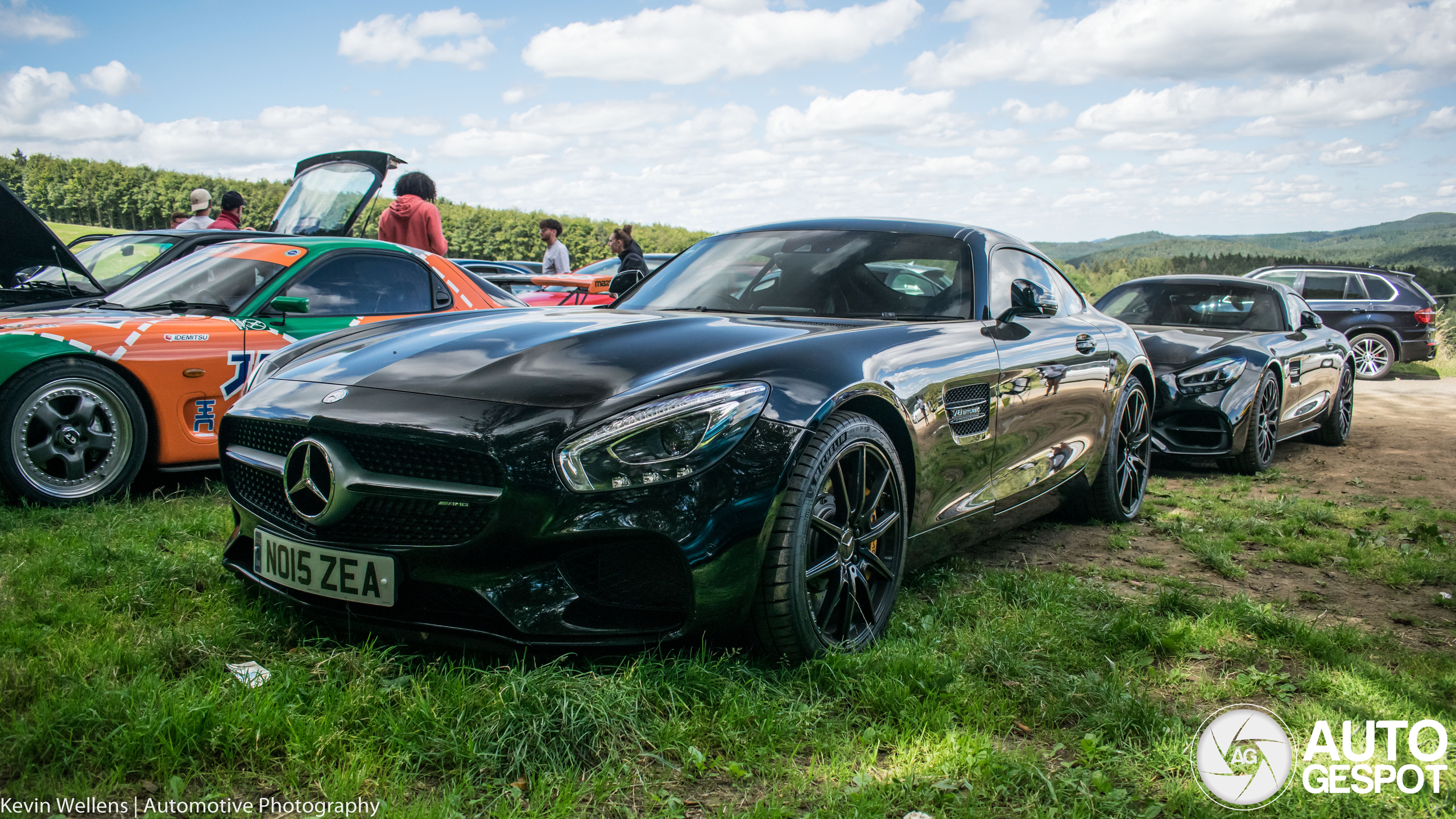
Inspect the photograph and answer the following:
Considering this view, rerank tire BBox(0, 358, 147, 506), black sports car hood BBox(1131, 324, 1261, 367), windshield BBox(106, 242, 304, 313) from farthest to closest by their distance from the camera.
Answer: black sports car hood BBox(1131, 324, 1261, 367), windshield BBox(106, 242, 304, 313), tire BBox(0, 358, 147, 506)

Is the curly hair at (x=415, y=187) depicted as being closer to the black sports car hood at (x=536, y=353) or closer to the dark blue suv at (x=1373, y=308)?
the black sports car hood at (x=536, y=353)

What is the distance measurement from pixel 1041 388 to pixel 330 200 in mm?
5224

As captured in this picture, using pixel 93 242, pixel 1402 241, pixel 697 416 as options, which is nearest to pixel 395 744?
pixel 697 416

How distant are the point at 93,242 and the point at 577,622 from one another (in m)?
6.96

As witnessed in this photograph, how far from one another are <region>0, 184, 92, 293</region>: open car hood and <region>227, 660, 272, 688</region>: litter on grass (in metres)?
3.69

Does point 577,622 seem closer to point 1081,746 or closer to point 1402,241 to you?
point 1081,746

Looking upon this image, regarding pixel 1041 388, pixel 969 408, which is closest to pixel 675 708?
pixel 969 408

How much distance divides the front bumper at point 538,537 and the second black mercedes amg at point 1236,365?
5083mm

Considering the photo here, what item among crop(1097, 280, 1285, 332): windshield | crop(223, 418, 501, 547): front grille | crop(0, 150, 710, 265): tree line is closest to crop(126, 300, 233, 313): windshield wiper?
crop(223, 418, 501, 547): front grille

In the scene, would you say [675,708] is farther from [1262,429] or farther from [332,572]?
[1262,429]

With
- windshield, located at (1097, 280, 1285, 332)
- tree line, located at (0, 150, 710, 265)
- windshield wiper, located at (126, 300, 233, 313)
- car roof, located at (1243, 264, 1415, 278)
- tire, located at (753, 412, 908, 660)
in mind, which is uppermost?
tree line, located at (0, 150, 710, 265)

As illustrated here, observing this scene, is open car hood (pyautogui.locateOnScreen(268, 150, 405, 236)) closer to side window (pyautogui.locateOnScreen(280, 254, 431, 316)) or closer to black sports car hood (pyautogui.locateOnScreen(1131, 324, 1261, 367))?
side window (pyautogui.locateOnScreen(280, 254, 431, 316))

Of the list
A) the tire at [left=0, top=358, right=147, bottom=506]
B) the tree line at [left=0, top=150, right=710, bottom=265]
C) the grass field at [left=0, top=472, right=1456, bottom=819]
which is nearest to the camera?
the grass field at [left=0, top=472, right=1456, bottom=819]

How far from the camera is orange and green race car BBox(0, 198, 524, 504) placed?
4406 mm
